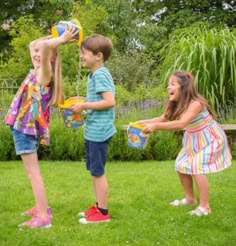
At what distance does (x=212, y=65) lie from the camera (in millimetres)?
8906

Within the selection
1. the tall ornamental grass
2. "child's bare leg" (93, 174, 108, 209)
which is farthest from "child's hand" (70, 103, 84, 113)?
the tall ornamental grass

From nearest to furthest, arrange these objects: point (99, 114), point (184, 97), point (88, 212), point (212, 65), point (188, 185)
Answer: point (99, 114) < point (88, 212) < point (184, 97) < point (188, 185) < point (212, 65)

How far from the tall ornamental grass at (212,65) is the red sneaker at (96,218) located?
4578 millimetres

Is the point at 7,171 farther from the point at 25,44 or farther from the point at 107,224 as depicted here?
the point at 25,44

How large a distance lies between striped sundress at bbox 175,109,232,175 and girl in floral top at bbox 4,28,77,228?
47.2 inches

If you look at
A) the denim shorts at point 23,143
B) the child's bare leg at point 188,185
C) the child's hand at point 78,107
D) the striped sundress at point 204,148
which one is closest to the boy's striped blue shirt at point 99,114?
the child's hand at point 78,107

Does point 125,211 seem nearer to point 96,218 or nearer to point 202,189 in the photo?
point 96,218

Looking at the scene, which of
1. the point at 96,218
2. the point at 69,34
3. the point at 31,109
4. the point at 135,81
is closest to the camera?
the point at 69,34

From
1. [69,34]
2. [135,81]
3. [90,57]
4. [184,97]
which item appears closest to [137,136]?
[184,97]

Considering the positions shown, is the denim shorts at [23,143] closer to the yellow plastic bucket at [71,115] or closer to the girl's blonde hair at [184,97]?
the yellow plastic bucket at [71,115]

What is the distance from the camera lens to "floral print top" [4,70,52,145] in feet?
13.5

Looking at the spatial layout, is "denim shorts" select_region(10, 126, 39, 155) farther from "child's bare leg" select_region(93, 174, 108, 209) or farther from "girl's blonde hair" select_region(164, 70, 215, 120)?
"girl's blonde hair" select_region(164, 70, 215, 120)

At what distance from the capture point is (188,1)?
24.1 metres

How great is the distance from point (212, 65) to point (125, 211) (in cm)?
475
